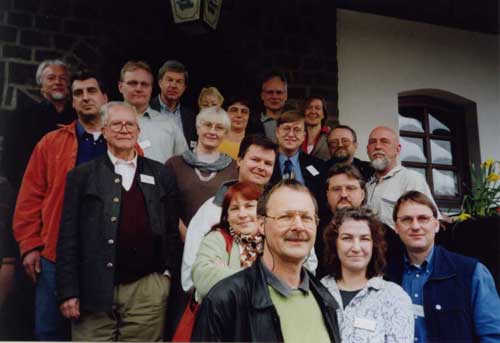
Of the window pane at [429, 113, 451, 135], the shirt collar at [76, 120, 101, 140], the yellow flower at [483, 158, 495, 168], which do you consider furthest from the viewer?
the window pane at [429, 113, 451, 135]

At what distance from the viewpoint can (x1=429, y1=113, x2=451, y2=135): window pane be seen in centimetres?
563

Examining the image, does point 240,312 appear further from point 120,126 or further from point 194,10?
point 194,10

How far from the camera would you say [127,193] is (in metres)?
3.54

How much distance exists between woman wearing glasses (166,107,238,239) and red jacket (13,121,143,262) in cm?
60

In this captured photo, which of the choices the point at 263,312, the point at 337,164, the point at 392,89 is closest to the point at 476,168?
the point at 392,89

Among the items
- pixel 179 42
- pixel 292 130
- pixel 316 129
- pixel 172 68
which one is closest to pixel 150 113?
pixel 172 68

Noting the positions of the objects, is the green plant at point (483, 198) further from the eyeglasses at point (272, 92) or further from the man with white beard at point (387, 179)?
the eyeglasses at point (272, 92)

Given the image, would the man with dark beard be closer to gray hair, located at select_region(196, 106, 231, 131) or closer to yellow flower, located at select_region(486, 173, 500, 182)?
gray hair, located at select_region(196, 106, 231, 131)

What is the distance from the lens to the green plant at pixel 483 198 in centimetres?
474

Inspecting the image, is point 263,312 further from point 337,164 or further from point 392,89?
point 392,89

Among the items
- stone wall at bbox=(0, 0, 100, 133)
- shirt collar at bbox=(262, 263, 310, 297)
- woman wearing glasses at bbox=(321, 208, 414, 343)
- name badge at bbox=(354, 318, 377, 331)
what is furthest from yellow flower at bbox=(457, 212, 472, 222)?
stone wall at bbox=(0, 0, 100, 133)

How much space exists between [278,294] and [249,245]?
0.44 m

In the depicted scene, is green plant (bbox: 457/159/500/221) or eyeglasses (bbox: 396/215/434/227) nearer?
eyeglasses (bbox: 396/215/434/227)

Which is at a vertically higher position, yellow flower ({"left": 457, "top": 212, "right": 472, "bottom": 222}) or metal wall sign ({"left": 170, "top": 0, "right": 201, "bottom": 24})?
metal wall sign ({"left": 170, "top": 0, "right": 201, "bottom": 24})
